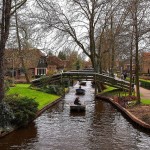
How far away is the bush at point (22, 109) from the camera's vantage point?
23.7 meters

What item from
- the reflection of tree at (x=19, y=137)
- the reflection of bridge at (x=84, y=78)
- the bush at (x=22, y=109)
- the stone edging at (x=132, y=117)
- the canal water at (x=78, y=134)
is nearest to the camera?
the canal water at (x=78, y=134)

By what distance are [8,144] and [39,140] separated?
2070mm

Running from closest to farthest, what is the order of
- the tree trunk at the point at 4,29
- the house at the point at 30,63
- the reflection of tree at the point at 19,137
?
the reflection of tree at the point at 19,137 → the tree trunk at the point at 4,29 → the house at the point at 30,63

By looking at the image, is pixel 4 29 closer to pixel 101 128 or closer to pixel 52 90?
pixel 101 128

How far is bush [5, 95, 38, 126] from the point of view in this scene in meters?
23.7

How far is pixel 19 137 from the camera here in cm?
2225

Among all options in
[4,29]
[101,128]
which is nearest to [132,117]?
[101,128]

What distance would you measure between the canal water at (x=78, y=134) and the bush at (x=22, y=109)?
620 mm

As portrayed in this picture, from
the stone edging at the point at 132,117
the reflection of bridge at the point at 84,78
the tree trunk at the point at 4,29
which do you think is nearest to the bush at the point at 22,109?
the tree trunk at the point at 4,29

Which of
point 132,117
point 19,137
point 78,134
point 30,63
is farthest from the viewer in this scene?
point 30,63

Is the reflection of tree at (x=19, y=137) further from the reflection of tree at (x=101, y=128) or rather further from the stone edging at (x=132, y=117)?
the stone edging at (x=132, y=117)

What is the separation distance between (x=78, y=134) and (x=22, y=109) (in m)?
4.28

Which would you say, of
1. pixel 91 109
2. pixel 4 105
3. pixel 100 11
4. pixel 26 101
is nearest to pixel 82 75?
pixel 100 11

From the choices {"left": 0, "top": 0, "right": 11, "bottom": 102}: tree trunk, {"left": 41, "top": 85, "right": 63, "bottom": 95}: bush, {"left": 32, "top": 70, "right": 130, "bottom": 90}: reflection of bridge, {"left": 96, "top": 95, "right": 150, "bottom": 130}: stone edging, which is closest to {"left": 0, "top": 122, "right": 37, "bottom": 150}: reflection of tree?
{"left": 0, "top": 0, "right": 11, "bottom": 102}: tree trunk
